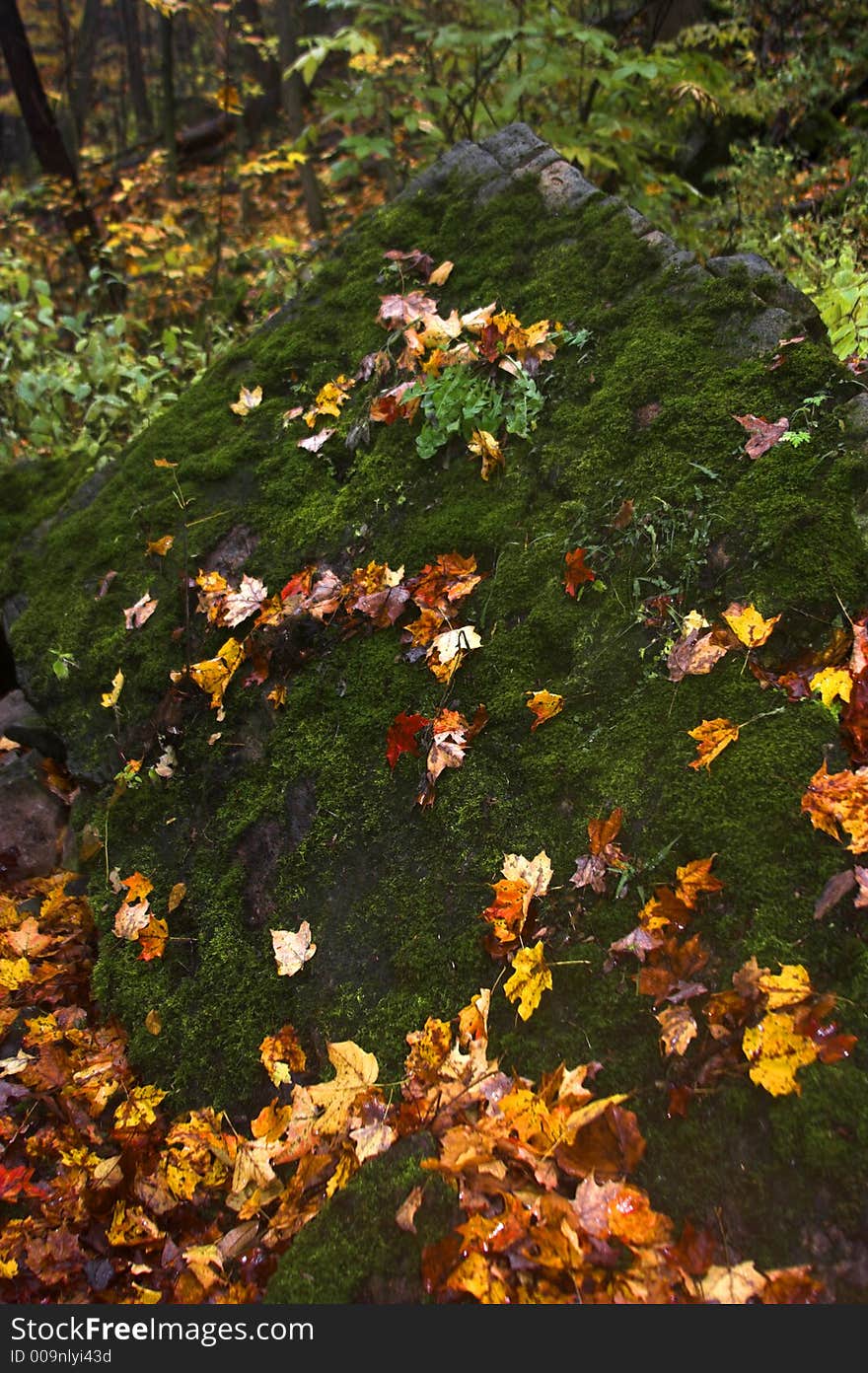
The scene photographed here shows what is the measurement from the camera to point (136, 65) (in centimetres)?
1730

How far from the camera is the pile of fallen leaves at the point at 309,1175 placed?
1688 millimetres

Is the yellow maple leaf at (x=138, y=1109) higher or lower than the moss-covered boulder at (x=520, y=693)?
lower

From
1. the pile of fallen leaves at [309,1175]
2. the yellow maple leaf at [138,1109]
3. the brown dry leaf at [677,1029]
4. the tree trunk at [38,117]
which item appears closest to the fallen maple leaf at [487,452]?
the pile of fallen leaves at [309,1175]

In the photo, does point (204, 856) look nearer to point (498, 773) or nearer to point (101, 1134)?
point (101, 1134)

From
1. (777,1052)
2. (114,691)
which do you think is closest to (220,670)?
(114,691)

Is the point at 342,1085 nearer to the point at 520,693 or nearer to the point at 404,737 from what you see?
the point at 404,737

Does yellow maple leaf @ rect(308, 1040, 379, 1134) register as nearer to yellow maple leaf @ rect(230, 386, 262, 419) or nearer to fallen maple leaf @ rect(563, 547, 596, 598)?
fallen maple leaf @ rect(563, 547, 596, 598)

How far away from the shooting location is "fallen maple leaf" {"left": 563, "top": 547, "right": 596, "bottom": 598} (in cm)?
258

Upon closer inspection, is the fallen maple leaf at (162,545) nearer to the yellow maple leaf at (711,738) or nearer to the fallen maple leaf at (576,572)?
the fallen maple leaf at (576,572)

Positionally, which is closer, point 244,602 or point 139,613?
point 244,602

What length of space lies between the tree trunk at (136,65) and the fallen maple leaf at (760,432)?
64.2ft

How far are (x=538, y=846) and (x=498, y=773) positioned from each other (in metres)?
0.26

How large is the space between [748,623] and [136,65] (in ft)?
68.7

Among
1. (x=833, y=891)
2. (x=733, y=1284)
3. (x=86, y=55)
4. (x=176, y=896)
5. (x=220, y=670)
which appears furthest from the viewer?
(x=86, y=55)
